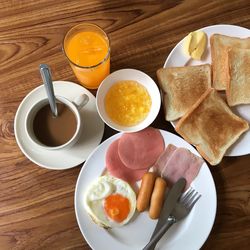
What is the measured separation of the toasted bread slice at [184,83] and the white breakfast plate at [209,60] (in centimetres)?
3

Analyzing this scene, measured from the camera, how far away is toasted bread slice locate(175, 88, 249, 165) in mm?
1316

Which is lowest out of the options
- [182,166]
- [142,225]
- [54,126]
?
[142,225]

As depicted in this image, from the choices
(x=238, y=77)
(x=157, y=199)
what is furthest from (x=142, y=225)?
(x=238, y=77)

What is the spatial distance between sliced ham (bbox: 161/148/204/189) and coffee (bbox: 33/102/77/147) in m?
0.31

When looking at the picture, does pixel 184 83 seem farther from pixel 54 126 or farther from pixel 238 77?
pixel 54 126

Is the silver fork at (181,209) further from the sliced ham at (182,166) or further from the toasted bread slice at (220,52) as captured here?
the toasted bread slice at (220,52)

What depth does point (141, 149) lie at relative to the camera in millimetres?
1304

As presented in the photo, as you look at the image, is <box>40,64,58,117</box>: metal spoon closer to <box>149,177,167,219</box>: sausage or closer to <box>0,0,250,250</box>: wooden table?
<box>0,0,250,250</box>: wooden table

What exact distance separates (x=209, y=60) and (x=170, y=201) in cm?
48

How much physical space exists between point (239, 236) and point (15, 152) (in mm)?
738

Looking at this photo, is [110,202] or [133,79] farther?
[133,79]

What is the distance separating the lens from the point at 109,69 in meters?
Answer: 1.40

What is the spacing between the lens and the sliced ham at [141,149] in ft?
4.26

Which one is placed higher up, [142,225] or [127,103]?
[127,103]
